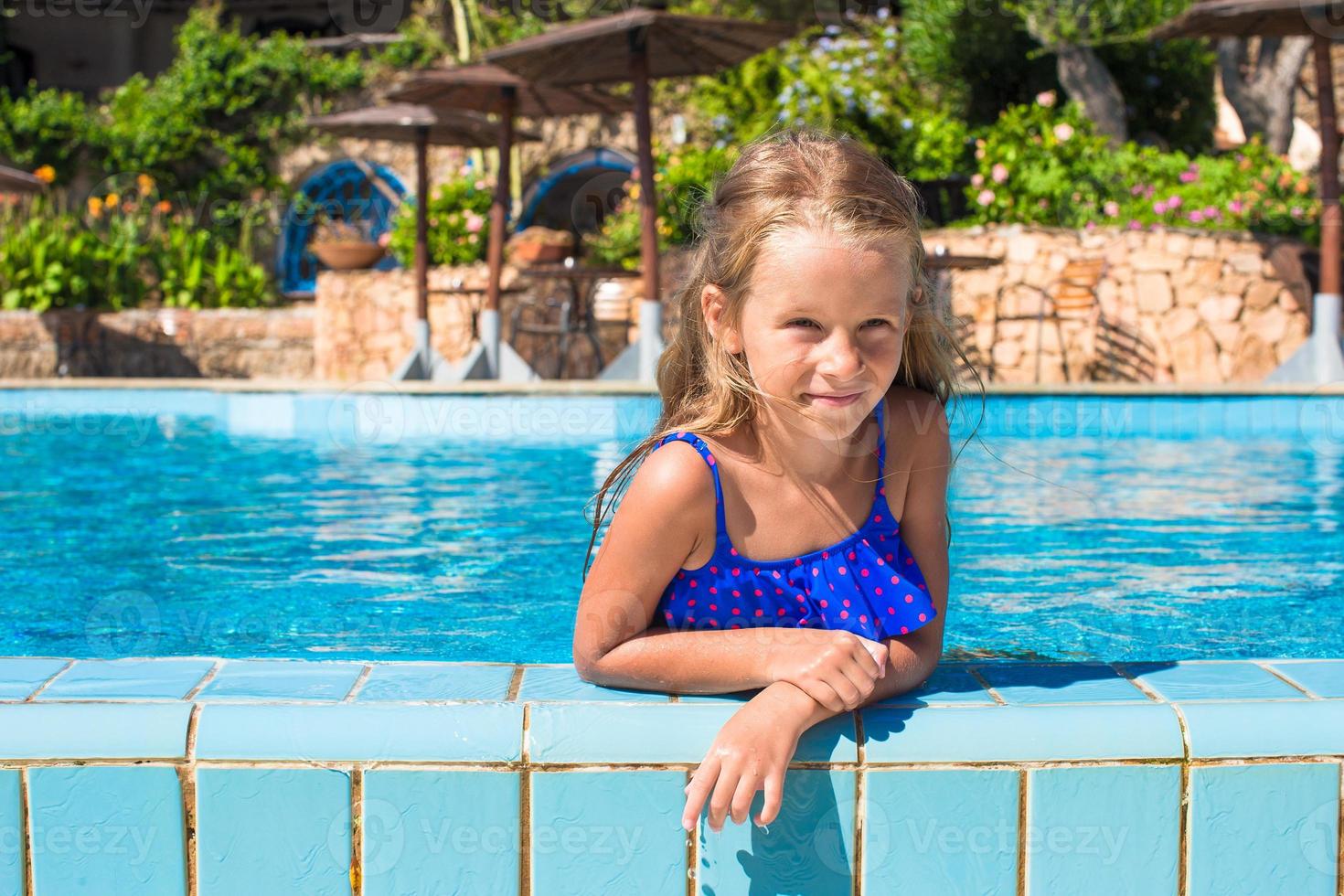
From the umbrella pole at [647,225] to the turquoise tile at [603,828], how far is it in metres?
7.60

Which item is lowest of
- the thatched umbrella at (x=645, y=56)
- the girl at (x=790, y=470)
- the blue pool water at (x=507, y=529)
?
the blue pool water at (x=507, y=529)

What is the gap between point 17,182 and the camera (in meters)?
11.5

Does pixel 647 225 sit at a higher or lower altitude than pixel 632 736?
higher

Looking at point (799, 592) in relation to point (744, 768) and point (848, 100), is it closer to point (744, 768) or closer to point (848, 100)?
point (744, 768)

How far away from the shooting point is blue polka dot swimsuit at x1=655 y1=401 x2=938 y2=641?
1684 mm

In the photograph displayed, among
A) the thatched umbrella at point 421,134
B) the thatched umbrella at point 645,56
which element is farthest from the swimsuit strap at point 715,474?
the thatched umbrella at point 421,134

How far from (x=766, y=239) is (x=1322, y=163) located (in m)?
8.57

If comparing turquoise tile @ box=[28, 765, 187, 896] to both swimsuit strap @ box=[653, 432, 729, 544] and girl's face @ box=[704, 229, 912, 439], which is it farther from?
girl's face @ box=[704, 229, 912, 439]

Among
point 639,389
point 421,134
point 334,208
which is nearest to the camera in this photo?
point 639,389

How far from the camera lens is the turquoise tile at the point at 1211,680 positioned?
1486 mm

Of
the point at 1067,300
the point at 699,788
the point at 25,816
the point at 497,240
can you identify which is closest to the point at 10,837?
the point at 25,816

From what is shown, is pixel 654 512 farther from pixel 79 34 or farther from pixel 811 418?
pixel 79 34

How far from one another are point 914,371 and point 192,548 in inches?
109

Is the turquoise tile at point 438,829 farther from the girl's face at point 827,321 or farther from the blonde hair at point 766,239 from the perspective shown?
the girl's face at point 827,321
